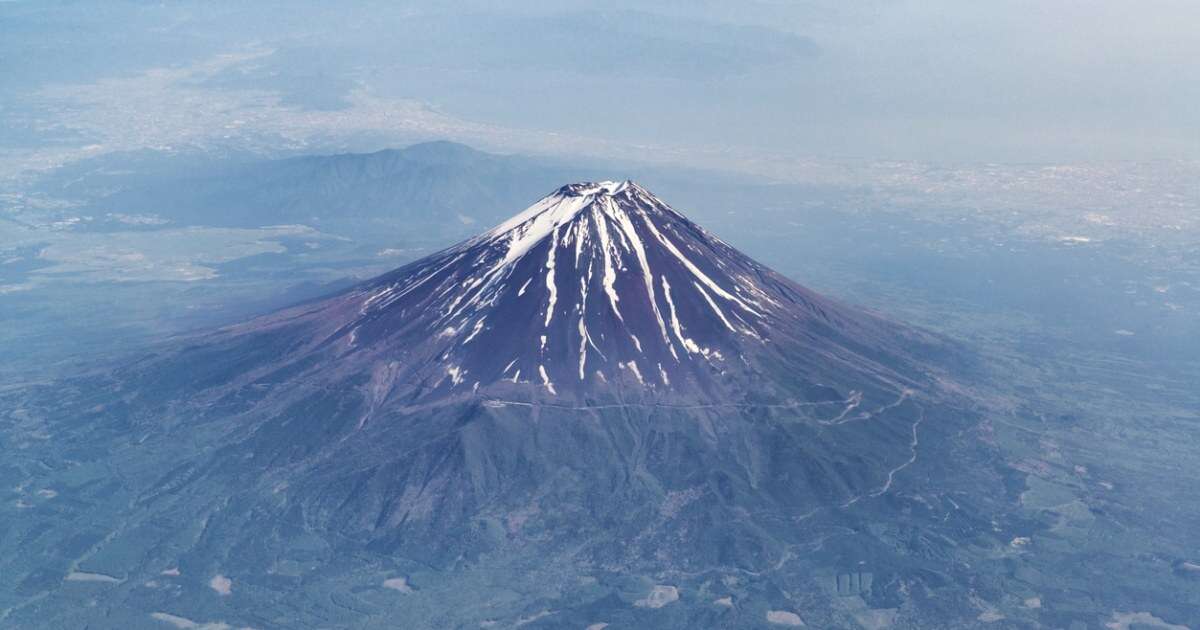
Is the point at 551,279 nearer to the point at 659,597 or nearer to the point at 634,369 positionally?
the point at 634,369

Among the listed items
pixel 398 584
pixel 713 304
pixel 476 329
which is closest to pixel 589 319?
pixel 476 329

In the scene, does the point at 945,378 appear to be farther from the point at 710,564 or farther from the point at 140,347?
the point at 140,347

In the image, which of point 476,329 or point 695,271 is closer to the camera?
point 476,329

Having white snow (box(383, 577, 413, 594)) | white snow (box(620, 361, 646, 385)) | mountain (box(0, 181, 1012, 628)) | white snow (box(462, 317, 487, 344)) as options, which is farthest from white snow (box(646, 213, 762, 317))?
white snow (box(383, 577, 413, 594))

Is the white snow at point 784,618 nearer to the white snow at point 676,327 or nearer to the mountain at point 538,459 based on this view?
the mountain at point 538,459

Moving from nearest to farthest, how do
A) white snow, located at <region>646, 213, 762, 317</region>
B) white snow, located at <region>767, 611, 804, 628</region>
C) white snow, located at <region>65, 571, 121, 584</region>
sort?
white snow, located at <region>767, 611, 804, 628</region>
white snow, located at <region>65, 571, 121, 584</region>
white snow, located at <region>646, 213, 762, 317</region>

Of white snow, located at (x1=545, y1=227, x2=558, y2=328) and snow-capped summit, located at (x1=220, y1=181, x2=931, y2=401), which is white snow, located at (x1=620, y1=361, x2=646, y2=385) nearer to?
snow-capped summit, located at (x1=220, y1=181, x2=931, y2=401)

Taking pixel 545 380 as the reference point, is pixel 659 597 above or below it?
below
